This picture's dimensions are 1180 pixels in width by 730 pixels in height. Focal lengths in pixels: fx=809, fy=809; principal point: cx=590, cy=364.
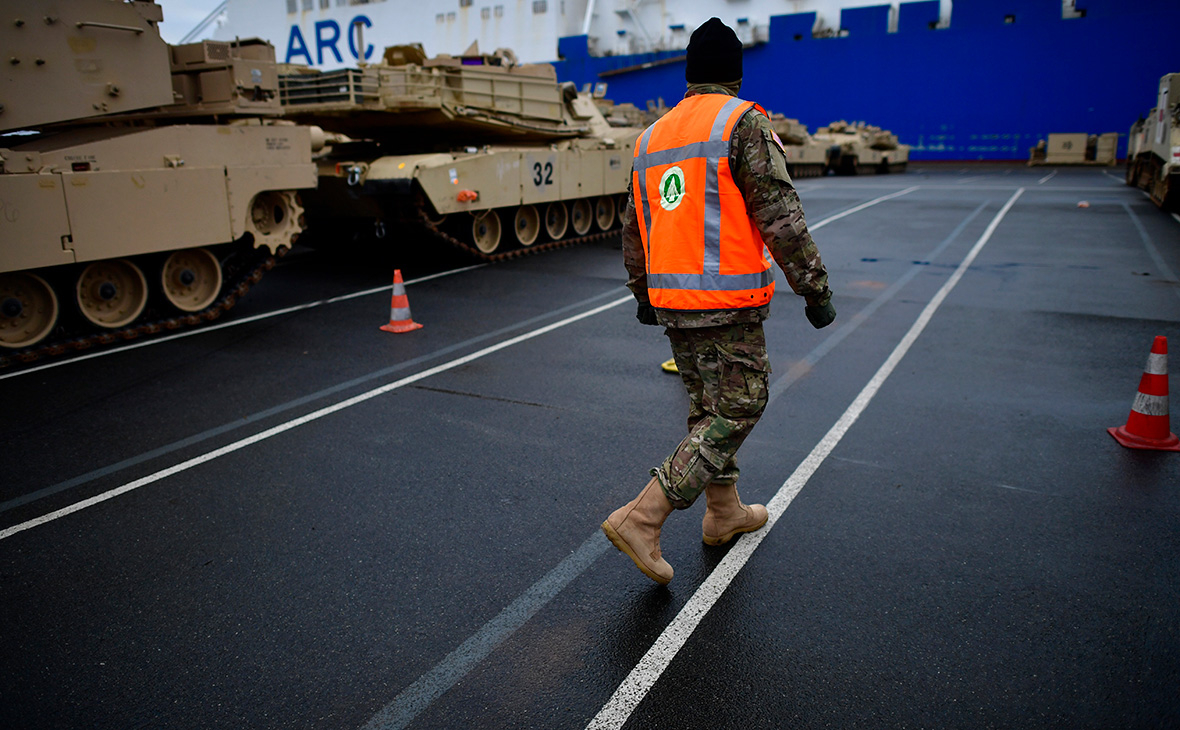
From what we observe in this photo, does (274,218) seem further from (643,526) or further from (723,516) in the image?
(643,526)

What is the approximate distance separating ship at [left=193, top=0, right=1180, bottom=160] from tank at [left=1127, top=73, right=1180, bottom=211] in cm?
1975

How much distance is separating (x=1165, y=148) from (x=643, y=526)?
18653 millimetres

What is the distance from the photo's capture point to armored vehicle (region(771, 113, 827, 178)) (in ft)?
102

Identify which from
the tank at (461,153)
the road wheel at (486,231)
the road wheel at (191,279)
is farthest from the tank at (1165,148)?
the road wheel at (191,279)

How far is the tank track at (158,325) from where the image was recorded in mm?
7020

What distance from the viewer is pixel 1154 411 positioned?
4730 mm

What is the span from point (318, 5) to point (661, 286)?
2347 inches

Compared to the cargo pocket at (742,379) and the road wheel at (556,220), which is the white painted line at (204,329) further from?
the cargo pocket at (742,379)

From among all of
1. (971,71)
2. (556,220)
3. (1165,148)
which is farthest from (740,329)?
(971,71)

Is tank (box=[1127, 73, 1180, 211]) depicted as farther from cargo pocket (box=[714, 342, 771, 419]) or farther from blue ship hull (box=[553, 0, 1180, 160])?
blue ship hull (box=[553, 0, 1180, 160])

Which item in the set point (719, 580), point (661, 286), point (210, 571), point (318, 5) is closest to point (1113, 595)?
point (719, 580)

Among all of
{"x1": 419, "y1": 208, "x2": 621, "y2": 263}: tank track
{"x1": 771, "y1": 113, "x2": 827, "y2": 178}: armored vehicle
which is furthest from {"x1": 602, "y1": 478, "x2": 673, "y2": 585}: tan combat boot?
{"x1": 771, "y1": 113, "x2": 827, "y2": 178}: armored vehicle

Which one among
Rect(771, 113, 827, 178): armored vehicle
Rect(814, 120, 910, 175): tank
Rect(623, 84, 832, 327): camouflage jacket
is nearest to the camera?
Rect(623, 84, 832, 327): camouflage jacket

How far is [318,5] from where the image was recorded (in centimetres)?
5450
